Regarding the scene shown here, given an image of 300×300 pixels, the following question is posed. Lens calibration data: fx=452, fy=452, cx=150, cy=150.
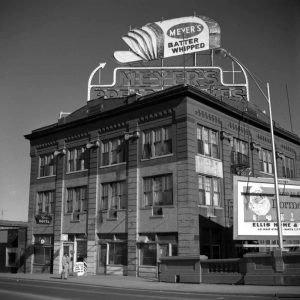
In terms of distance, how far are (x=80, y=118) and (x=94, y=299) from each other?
23448mm

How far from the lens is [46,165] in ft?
137

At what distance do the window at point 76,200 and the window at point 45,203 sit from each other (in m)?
2.34

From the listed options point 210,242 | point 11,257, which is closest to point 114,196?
point 210,242

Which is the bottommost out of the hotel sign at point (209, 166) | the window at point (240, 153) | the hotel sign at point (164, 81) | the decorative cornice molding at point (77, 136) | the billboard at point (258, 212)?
the billboard at point (258, 212)

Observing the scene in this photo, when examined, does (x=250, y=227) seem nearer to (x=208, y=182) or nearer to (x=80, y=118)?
(x=208, y=182)

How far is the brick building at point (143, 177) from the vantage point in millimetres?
31000

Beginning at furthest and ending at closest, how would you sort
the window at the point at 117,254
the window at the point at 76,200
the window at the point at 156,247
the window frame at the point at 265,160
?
the window frame at the point at 265,160
the window at the point at 76,200
the window at the point at 117,254
the window at the point at 156,247

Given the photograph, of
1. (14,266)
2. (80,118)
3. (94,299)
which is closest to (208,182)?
(80,118)

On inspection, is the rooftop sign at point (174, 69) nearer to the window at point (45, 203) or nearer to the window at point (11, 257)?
the window at point (45, 203)

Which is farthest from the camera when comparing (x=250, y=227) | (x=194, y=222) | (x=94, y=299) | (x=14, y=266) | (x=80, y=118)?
(x=14, y=266)

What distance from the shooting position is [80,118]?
128 feet

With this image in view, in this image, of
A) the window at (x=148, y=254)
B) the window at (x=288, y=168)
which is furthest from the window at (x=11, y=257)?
the window at (x=288, y=168)

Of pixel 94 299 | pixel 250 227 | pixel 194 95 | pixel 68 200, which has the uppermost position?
pixel 194 95

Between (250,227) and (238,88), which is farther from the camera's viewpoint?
(238,88)
